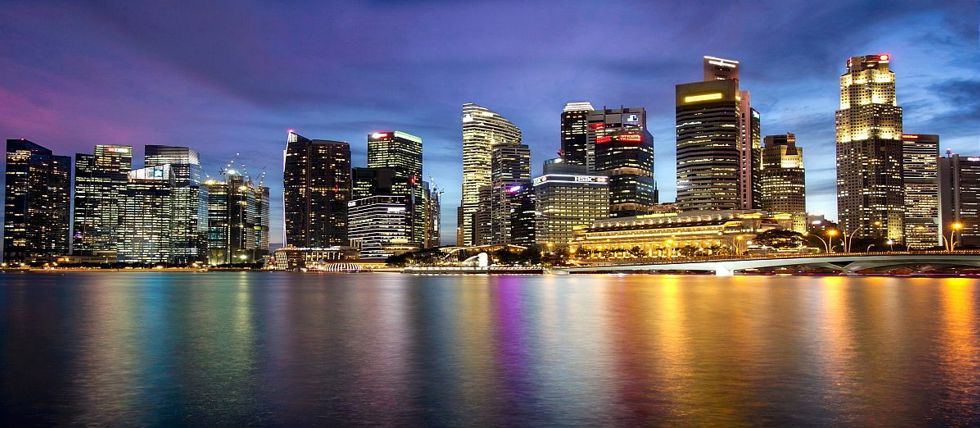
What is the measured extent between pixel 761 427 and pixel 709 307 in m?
53.5

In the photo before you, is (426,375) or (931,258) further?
(931,258)

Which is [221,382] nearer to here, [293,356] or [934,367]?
[293,356]

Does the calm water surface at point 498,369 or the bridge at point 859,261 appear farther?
the bridge at point 859,261

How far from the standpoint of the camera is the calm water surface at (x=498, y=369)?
2489cm

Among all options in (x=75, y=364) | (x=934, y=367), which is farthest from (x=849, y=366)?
(x=75, y=364)

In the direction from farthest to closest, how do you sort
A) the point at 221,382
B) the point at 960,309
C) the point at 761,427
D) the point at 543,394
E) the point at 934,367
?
the point at 960,309, the point at 934,367, the point at 221,382, the point at 543,394, the point at 761,427

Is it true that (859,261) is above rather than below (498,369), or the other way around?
above

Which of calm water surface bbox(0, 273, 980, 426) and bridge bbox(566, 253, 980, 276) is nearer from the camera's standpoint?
calm water surface bbox(0, 273, 980, 426)

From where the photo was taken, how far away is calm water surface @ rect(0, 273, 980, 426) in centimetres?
2489

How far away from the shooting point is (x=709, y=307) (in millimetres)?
74062

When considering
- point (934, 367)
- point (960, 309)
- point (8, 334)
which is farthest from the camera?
point (960, 309)

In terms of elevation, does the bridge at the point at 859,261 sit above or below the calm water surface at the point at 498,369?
above

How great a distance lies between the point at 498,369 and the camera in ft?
114

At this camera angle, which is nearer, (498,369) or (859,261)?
(498,369)
